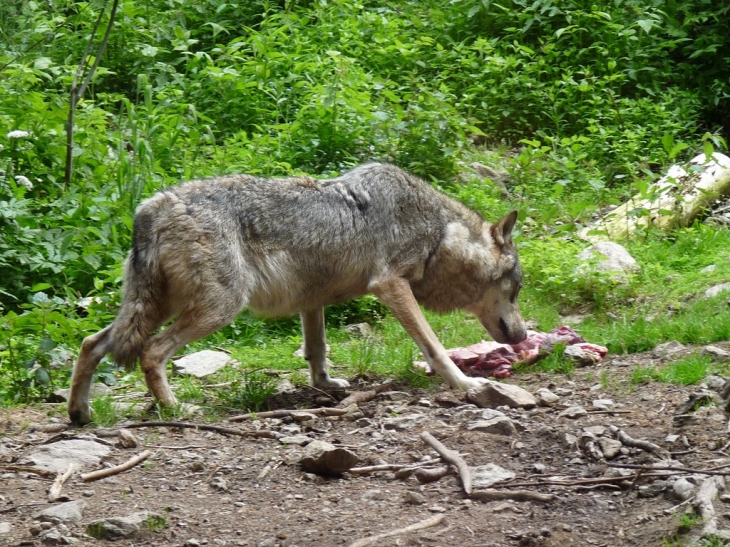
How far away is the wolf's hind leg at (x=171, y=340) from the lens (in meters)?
5.98

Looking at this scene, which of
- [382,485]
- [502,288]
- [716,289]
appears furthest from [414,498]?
[716,289]

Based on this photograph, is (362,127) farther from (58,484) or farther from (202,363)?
(58,484)

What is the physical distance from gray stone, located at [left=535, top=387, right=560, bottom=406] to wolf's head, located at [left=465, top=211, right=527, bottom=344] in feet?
3.32

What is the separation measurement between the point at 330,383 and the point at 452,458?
207cm

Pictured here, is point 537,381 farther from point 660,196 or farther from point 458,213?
point 660,196

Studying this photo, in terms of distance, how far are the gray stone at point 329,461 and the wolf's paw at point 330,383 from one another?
1863 mm

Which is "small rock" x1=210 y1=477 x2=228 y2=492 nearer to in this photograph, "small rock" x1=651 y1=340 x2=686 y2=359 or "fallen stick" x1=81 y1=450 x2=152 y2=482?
"fallen stick" x1=81 y1=450 x2=152 y2=482

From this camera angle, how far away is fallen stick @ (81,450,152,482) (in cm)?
473

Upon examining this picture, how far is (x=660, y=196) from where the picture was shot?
941 cm

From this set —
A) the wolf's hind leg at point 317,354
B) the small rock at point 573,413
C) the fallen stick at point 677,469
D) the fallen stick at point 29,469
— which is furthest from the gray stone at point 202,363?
the fallen stick at point 677,469

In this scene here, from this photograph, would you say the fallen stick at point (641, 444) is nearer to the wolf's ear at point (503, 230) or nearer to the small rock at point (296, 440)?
the small rock at point (296, 440)

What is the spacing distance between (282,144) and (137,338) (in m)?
4.25

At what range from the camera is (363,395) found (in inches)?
253

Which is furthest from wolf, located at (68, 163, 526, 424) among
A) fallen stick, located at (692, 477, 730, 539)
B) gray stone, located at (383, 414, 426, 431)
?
fallen stick, located at (692, 477, 730, 539)
